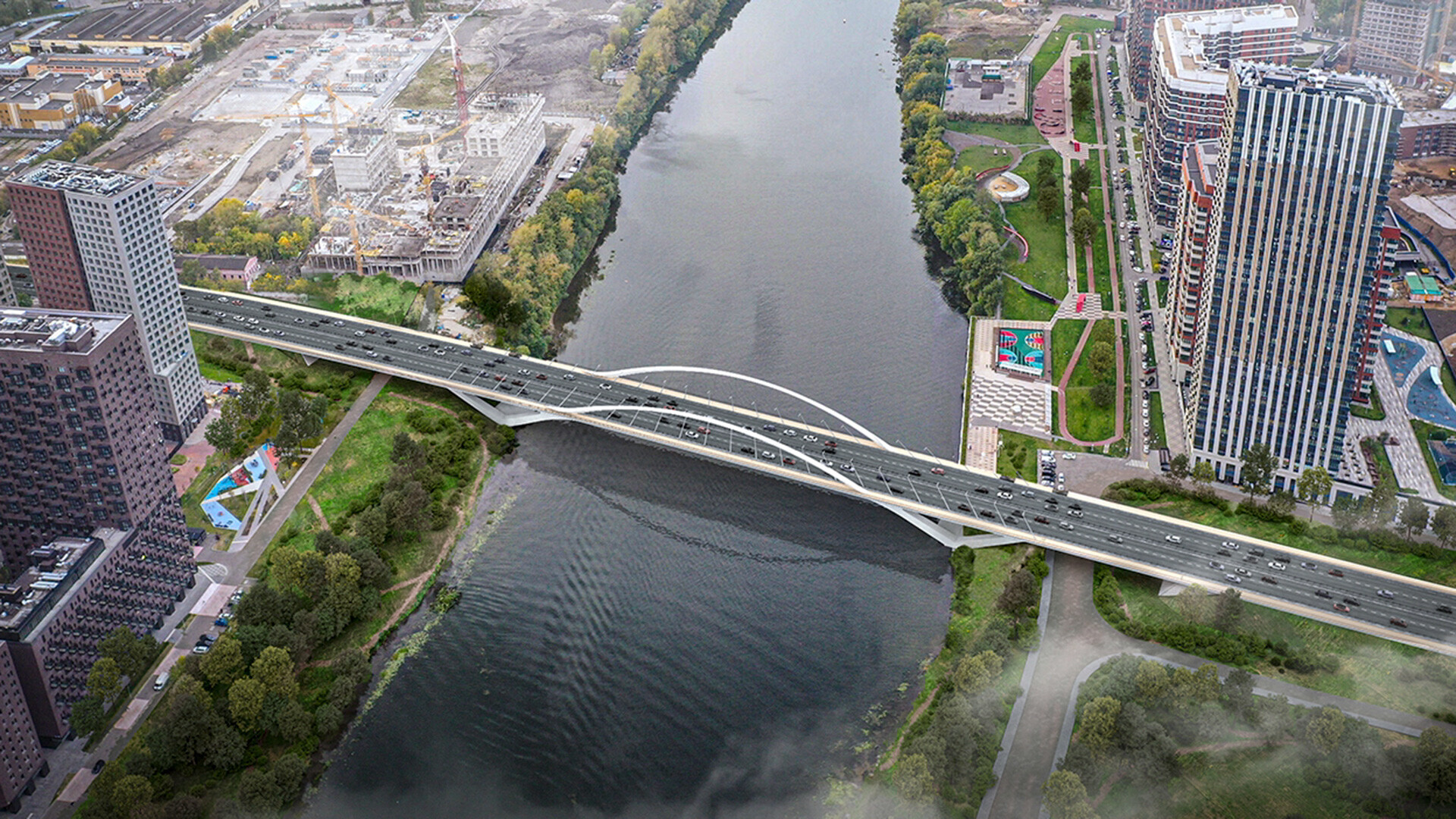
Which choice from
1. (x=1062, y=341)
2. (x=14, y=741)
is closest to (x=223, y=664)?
(x=14, y=741)

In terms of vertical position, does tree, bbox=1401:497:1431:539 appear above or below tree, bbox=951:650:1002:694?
above

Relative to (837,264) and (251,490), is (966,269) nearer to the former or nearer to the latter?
(837,264)

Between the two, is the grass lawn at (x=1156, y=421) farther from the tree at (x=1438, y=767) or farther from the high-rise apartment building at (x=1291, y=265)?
the tree at (x=1438, y=767)

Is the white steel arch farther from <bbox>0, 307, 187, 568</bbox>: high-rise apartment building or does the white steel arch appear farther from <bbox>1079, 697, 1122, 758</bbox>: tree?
<bbox>0, 307, 187, 568</bbox>: high-rise apartment building

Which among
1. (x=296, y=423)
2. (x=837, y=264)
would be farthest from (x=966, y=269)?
(x=296, y=423)

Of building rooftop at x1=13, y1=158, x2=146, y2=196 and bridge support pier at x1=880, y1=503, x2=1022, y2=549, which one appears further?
A: building rooftop at x1=13, y1=158, x2=146, y2=196

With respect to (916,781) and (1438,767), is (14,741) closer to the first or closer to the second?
(916,781)

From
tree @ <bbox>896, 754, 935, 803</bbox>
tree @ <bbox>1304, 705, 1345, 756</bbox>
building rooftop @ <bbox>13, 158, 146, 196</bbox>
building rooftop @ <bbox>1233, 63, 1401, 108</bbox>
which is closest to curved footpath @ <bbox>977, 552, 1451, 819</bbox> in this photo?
tree @ <bbox>896, 754, 935, 803</bbox>
